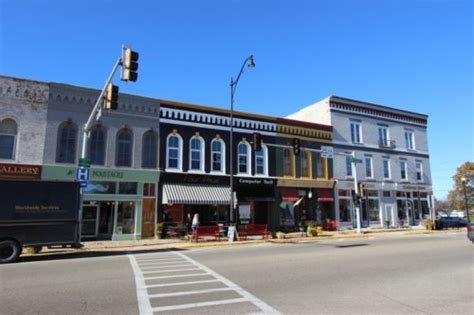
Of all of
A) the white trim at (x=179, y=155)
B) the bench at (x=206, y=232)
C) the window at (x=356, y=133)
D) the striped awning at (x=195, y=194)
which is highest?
the window at (x=356, y=133)

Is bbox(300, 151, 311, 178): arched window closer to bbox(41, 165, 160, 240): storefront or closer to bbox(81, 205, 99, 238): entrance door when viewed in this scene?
bbox(41, 165, 160, 240): storefront

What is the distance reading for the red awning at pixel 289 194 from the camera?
30562 millimetres

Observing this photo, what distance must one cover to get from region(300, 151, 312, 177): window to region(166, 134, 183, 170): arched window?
11.2 metres

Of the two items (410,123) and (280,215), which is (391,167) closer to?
(410,123)

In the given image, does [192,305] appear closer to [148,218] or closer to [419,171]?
[148,218]

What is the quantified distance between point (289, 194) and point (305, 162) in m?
3.59

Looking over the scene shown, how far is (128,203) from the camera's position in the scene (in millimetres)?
24656

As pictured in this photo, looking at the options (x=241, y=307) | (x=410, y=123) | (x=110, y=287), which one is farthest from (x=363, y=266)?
(x=410, y=123)

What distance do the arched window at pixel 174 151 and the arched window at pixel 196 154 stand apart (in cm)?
81

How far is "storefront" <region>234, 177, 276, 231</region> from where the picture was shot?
28.4 m

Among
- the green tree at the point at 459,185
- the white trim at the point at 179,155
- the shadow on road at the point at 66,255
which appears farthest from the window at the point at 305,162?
the green tree at the point at 459,185

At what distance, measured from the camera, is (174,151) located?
26.6m

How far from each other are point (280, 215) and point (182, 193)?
8719mm

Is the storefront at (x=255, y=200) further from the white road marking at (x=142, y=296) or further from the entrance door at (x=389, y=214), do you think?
the white road marking at (x=142, y=296)
